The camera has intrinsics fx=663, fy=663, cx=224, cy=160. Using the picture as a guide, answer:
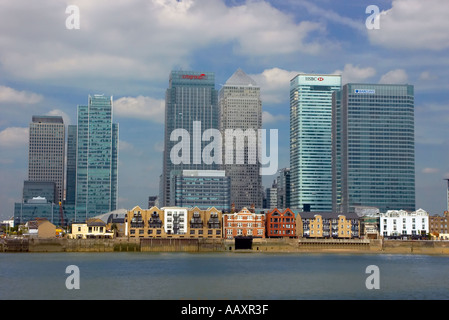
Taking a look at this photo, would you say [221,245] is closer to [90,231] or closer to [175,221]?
[175,221]

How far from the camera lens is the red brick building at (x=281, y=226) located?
192 meters

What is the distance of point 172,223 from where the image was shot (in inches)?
7392

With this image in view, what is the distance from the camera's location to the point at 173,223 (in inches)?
7392

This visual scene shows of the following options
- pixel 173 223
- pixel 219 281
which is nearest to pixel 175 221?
pixel 173 223

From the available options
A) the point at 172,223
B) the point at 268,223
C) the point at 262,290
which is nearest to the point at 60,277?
the point at 262,290

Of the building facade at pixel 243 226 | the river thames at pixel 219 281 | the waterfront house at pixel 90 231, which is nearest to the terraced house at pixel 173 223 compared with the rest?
the building facade at pixel 243 226

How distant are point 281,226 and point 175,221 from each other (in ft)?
101

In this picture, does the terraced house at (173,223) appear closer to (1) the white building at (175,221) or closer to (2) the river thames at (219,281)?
(1) the white building at (175,221)

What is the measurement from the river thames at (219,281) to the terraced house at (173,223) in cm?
5954

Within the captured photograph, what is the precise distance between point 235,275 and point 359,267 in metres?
27.7

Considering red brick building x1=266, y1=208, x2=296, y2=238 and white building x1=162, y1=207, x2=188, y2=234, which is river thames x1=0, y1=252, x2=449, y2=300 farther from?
red brick building x1=266, y1=208, x2=296, y2=238
